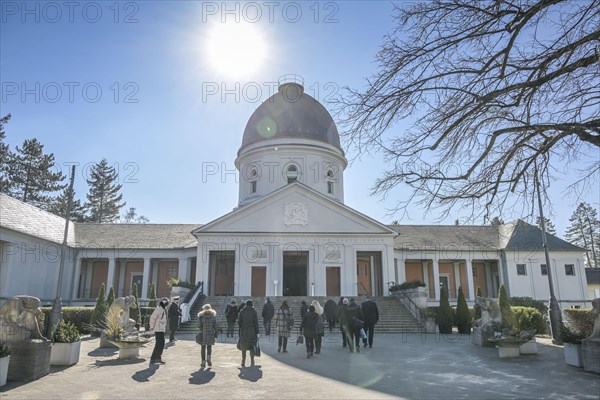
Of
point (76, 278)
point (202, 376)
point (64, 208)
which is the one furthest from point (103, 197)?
point (202, 376)

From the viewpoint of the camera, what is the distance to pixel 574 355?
34.4ft

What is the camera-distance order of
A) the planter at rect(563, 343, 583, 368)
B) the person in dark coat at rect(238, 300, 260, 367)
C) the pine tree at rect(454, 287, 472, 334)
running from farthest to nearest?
the pine tree at rect(454, 287, 472, 334)
the person in dark coat at rect(238, 300, 260, 367)
the planter at rect(563, 343, 583, 368)

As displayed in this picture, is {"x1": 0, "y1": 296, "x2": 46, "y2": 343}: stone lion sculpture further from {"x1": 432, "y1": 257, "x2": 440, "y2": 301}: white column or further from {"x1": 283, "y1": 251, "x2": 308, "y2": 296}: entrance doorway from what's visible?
{"x1": 432, "y1": 257, "x2": 440, "y2": 301}: white column

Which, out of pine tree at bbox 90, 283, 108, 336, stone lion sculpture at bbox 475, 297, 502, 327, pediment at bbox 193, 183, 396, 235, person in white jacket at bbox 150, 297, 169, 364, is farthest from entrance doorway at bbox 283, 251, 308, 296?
person in white jacket at bbox 150, 297, 169, 364

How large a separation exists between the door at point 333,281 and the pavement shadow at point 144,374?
852 inches

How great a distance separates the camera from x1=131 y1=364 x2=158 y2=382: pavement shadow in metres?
9.45

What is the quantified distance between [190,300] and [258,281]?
23.8 ft

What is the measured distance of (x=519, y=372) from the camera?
1001cm

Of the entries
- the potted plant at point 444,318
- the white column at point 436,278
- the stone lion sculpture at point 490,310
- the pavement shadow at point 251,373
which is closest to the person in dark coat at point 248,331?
the pavement shadow at point 251,373

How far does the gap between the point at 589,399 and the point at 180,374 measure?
7.94m

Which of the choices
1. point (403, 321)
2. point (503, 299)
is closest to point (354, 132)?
point (503, 299)

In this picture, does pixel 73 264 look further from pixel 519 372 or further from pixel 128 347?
pixel 519 372

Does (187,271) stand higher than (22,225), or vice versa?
(22,225)

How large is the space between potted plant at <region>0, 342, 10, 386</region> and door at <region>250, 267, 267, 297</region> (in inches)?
897
